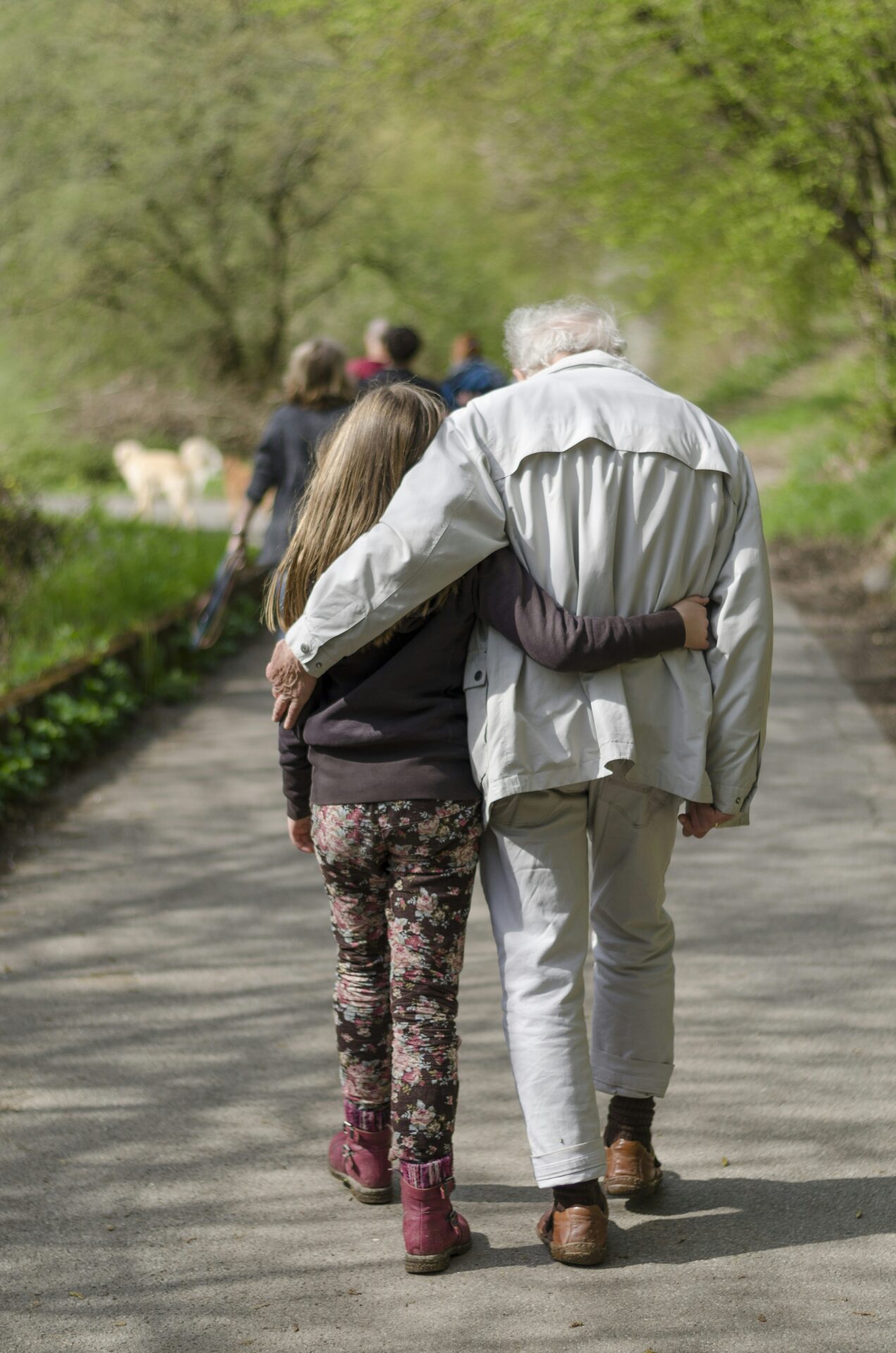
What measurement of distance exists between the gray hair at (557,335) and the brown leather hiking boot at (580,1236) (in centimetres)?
173

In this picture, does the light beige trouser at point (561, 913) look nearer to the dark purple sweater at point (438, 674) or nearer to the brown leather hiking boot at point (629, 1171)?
the dark purple sweater at point (438, 674)

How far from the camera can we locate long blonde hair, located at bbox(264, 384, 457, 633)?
114 inches

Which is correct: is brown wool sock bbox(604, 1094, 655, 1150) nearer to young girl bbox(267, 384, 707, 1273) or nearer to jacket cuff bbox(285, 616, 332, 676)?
young girl bbox(267, 384, 707, 1273)

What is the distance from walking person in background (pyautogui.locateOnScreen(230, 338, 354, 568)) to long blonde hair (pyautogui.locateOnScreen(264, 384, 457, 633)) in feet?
12.1

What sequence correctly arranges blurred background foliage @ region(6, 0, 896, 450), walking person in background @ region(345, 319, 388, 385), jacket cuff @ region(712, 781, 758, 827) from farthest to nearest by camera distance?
1. blurred background foliage @ region(6, 0, 896, 450)
2. walking person in background @ region(345, 319, 388, 385)
3. jacket cuff @ region(712, 781, 758, 827)

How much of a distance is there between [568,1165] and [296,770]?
0.98 m

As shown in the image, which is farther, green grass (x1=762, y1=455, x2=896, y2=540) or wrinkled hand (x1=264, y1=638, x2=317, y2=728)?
green grass (x1=762, y1=455, x2=896, y2=540)

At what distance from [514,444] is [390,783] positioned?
2.30 feet

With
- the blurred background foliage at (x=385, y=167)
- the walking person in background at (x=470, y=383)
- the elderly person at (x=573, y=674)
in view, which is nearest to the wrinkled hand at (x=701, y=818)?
the elderly person at (x=573, y=674)

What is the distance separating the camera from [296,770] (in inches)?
125

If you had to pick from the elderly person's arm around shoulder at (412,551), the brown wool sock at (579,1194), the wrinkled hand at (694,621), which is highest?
the elderly person's arm around shoulder at (412,551)

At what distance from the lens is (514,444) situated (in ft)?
9.41

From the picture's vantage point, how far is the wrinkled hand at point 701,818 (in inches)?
121

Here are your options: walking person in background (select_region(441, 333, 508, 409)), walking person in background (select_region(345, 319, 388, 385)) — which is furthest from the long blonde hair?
walking person in background (select_region(441, 333, 508, 409))
